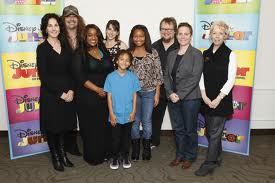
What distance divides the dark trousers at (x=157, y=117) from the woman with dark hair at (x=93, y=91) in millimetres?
800

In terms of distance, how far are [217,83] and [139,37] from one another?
38.6 inches

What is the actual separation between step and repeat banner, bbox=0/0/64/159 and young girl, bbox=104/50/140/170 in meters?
1.12

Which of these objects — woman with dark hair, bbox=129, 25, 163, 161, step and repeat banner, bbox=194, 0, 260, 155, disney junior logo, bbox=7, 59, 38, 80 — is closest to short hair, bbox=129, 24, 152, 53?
woman with dark hair, bbox=129, 25, 163, 161

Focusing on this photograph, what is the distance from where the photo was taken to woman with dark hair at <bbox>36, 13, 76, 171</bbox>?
3012 mm

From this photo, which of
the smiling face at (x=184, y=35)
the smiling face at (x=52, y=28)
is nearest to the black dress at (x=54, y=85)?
the smiling face at (x=52, y=28)

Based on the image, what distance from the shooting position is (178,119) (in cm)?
323

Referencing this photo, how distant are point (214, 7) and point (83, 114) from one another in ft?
6.87

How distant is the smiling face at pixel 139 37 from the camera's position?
314 centimetres

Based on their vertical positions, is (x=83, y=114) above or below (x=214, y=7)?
below

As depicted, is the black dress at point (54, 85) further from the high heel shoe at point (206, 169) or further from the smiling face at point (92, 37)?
the high heel shoe at point (206, 169)

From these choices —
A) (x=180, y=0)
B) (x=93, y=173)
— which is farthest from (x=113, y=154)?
(x=180, y=0)

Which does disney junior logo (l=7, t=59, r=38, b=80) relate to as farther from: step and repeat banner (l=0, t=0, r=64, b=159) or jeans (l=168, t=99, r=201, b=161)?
jeans (l=168, t=99, r=201, b=161)

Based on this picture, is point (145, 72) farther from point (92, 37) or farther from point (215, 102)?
point (215, 102)

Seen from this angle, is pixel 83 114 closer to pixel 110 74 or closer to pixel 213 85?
pixel 110 74
